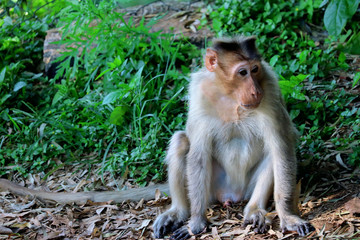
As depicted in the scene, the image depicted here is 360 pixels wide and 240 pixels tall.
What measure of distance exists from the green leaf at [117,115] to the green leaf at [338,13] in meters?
3.89

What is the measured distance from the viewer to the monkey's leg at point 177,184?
5295mm

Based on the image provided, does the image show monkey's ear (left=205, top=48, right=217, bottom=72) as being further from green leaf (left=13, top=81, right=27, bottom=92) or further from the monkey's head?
green leaf (left=13, top=81, right=27, bottom=92)

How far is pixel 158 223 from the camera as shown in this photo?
520 centimetres

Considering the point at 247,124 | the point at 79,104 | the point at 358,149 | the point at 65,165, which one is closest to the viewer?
the point at 247,124

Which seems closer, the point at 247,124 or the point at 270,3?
the point at 247,124

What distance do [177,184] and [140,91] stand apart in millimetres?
2151

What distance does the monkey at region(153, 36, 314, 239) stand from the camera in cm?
475

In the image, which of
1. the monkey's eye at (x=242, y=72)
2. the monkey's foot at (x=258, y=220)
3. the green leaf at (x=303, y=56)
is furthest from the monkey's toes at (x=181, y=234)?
the green leaf at (x=303, y=56)

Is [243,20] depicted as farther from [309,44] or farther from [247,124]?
[247,124]

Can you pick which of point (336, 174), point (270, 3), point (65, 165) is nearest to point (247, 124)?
point (336, 174)

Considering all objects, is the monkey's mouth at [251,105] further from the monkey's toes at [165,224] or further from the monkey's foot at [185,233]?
→ the monkey's toes at [165,224]

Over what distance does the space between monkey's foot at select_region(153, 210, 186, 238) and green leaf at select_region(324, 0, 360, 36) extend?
2.77 meters

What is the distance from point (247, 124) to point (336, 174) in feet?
4.99

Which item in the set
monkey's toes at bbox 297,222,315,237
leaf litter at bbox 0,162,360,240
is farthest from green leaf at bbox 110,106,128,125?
monkey's toes at bbox 297,222,315,237
